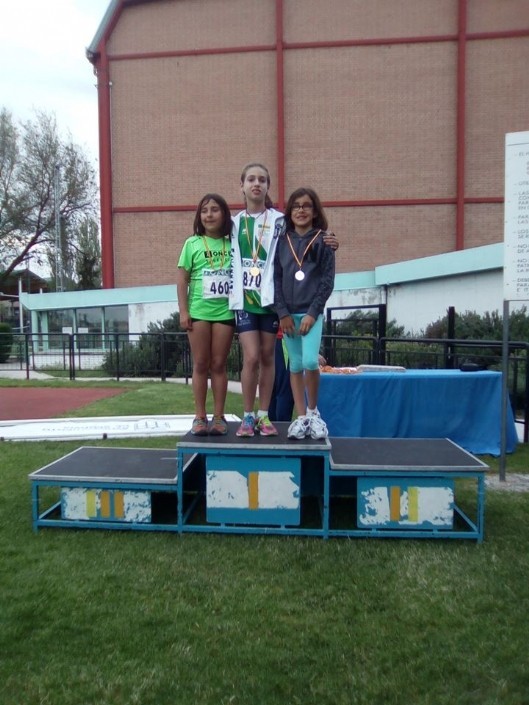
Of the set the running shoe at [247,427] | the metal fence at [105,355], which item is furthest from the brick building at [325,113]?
the running shoe at [247,427]

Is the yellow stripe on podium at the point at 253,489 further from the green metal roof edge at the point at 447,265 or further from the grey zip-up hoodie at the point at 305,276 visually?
the green metal roof edge at the point at 447,265

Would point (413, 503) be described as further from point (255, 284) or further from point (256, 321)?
point (255, 284)

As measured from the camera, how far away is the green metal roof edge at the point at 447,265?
1552cm

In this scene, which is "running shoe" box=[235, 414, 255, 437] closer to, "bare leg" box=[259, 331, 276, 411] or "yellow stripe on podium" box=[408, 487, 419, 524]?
"bare leg" box=[259, 331, 276, 411]

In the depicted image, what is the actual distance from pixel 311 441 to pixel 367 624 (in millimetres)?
1459

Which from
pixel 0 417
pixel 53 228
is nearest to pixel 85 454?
pixel 0 417

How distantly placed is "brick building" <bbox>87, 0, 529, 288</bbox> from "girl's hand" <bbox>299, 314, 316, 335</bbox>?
71.7 feet

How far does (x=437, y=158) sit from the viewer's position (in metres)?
25.3

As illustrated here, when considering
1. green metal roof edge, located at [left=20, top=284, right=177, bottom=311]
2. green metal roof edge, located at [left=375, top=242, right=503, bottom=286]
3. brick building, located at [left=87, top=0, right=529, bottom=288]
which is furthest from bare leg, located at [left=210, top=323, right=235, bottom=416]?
brick building, located at [left=87, top=0, right=529, bottom=288]

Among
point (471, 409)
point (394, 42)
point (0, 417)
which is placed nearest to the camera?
point (471, 409)

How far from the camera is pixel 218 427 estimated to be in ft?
15.3

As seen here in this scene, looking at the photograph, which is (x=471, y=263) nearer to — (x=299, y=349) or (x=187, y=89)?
(x=299, y=349)

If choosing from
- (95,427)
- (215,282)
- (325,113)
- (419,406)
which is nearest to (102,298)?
(325,113)

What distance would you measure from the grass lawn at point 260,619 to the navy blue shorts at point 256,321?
144 centimetres
